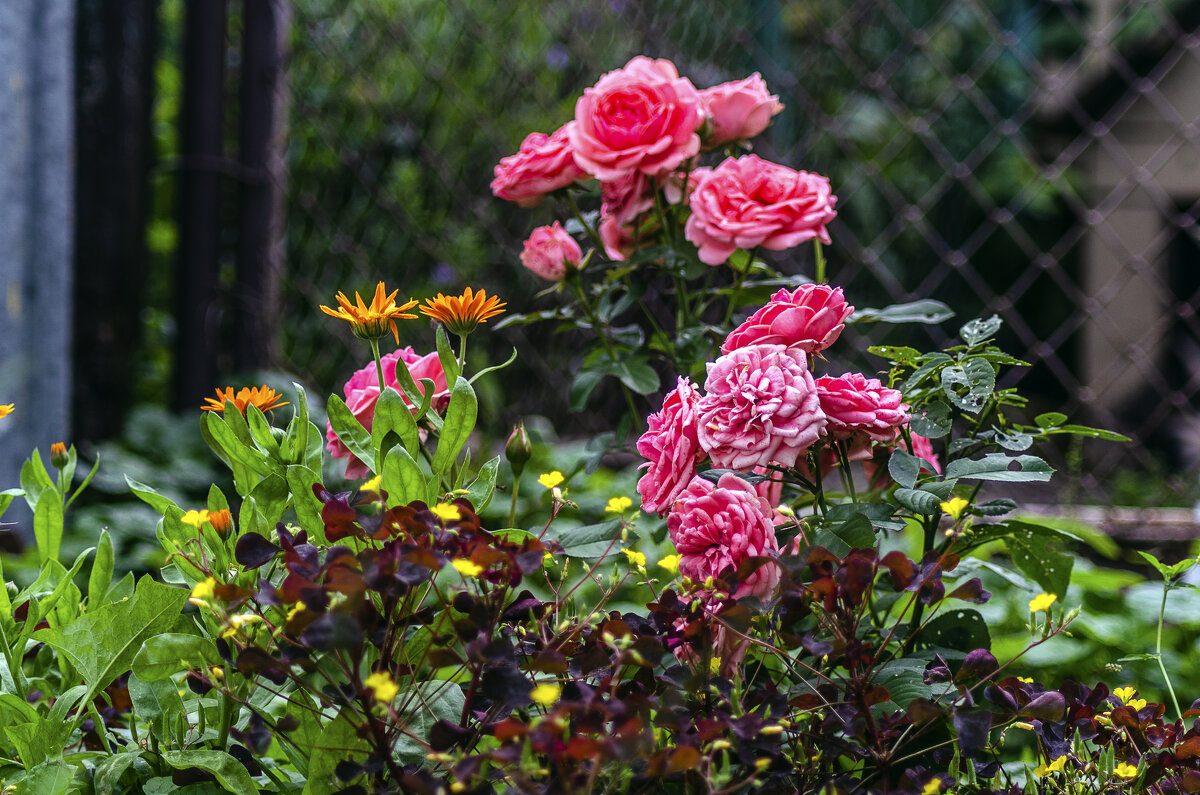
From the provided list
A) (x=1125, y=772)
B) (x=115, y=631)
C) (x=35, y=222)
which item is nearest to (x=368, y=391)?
(x=115, y=631)

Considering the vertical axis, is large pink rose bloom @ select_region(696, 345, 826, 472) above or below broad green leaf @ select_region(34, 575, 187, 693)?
above

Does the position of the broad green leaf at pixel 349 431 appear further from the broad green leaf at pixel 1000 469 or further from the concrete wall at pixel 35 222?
the concrete wall at pixel 35 222

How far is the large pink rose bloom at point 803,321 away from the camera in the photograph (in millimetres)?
694

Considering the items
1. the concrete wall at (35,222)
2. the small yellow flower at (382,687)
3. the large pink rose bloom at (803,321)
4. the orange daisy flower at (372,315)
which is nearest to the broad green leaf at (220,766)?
the small yellow flower at (382,687)

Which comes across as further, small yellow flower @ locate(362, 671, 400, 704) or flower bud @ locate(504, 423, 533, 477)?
flower bud @ locate(504, 423, 533, 477)

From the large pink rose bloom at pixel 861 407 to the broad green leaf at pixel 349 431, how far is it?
12.0 inches

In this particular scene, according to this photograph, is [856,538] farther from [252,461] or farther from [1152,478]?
[1152,478]

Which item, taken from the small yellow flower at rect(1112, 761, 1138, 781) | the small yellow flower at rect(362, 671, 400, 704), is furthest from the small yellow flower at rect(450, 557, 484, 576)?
the small yellow flower at rect(1112, 761, 1138, 781)

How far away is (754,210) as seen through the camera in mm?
863

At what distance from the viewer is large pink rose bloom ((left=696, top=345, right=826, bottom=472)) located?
63cm

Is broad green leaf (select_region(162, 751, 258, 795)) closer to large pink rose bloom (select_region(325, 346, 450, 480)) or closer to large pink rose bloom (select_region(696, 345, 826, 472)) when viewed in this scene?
large pink rose bloom (select_region(325, 346, 450, 480))

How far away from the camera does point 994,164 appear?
3377mm

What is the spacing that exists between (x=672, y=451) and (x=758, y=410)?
0.09 metres

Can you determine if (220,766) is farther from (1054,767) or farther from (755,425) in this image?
(1054,767)
